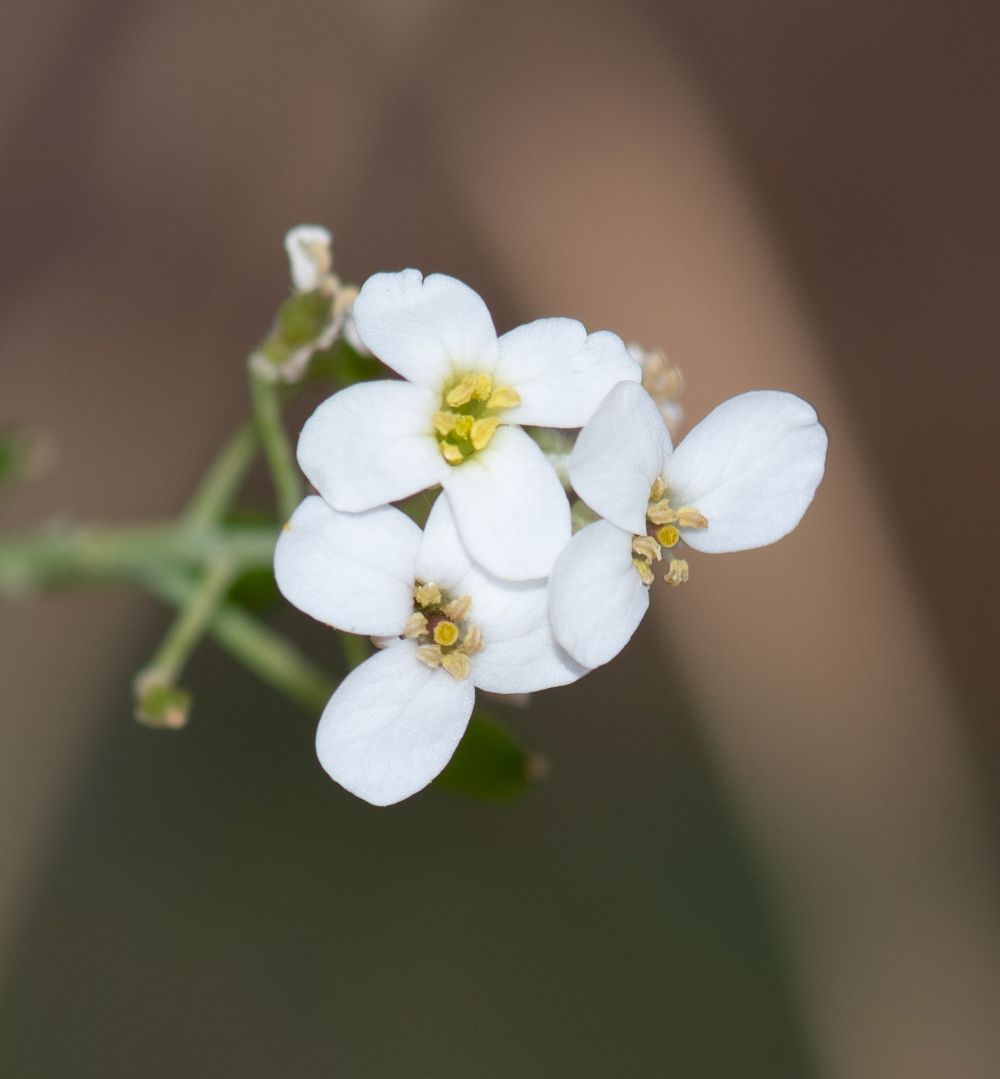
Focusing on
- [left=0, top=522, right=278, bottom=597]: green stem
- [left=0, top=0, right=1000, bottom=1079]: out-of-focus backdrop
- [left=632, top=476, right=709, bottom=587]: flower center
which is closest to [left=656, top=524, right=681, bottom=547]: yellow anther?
[left=632, top=476, right=709, bottom=587]: flower center

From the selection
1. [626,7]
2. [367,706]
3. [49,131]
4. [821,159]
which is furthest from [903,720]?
[49,131]

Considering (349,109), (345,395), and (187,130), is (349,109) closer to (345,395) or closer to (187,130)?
(187,130)

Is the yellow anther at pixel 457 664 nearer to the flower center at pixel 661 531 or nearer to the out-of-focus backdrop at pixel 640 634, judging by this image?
the flower center at pixel 661 531

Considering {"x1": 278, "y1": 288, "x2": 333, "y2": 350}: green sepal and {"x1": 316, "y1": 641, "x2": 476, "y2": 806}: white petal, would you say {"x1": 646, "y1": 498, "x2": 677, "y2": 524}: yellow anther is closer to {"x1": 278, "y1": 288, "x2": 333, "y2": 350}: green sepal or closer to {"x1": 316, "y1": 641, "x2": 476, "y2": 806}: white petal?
{"x1": 316, "y1": 641, "x2": 476, "y2": 806}: white petal

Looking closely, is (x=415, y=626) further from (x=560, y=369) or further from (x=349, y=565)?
(x=560, y=369)

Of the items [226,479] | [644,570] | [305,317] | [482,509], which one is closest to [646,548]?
[644,570]

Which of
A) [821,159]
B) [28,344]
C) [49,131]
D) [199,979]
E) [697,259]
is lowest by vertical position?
[199,979]
